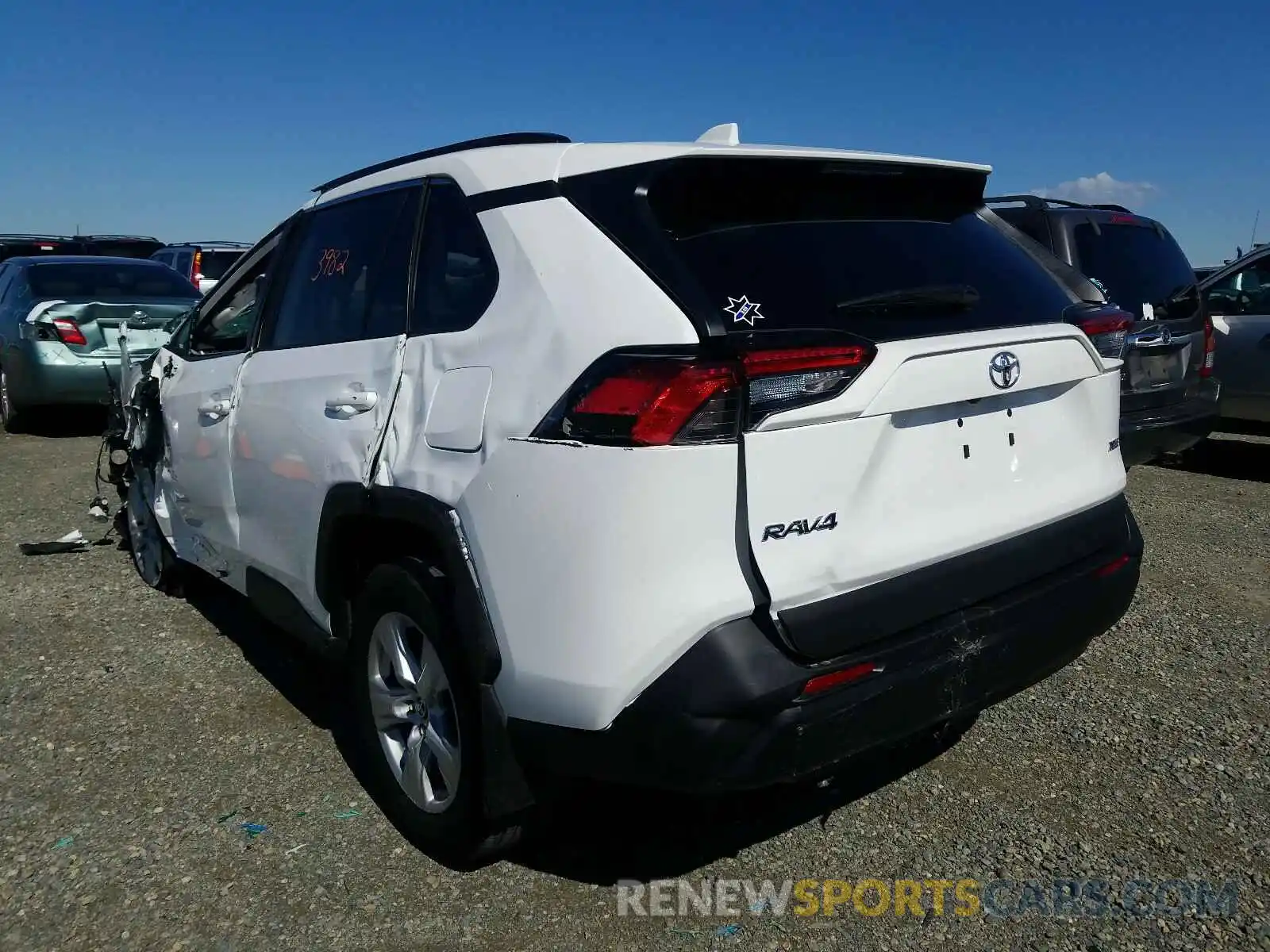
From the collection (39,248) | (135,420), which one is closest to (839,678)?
(135,420)

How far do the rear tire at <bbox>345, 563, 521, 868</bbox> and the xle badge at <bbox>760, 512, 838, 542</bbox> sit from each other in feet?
2.67

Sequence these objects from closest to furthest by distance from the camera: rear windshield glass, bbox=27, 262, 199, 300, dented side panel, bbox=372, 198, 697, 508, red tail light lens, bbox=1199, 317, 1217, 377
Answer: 1. dented side panel, bbox=372, 198, 697, 508
2. red tail light lens, bbox=1199, 317, 1217, 377
3. rear windshield glass, bbox=27, 262, 199, 300

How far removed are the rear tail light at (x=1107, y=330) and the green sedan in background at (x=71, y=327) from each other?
317 inches

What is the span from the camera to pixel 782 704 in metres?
2.18

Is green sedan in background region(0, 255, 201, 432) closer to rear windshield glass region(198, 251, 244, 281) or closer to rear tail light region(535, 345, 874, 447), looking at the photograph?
rear windshield glass region(198, 251, 244, 281)

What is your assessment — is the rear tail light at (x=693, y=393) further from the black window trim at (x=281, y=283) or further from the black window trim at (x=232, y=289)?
the black window trim at (x=232, y=289)

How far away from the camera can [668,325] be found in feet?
7.18

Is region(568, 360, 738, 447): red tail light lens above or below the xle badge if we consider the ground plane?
above

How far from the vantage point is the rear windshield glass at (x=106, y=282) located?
9.59 m

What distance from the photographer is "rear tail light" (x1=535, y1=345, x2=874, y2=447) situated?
2.13m

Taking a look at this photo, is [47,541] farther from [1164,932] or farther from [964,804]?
[1164,932]

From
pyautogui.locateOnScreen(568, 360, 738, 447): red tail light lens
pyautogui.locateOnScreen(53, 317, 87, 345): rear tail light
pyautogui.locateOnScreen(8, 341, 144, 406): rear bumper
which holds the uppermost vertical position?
pyautogui.locateOnScreen(568, 360, 738, 447): red tail light lens

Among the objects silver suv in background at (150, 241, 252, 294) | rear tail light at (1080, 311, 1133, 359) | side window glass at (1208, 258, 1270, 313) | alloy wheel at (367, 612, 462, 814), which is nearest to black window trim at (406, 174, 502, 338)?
alloy wheel at (367, 612, 462, 814)

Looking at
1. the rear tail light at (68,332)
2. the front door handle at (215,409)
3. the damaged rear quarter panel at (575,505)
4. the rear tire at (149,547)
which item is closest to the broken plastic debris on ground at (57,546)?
the rear tire at (149,547)
